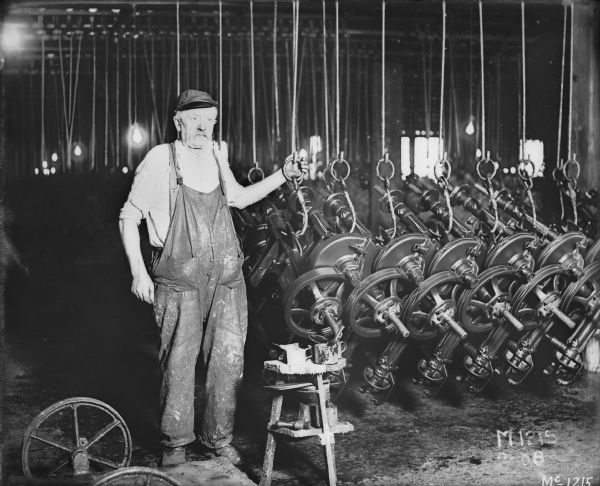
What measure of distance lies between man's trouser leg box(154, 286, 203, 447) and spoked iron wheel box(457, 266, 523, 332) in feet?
6.01

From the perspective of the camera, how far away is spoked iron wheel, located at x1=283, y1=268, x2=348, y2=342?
14.9ft

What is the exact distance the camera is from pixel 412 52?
962cm

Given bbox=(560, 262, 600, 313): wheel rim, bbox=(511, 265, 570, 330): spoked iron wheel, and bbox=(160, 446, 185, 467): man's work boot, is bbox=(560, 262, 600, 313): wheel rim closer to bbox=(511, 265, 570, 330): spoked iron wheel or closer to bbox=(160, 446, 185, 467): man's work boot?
bbox=(511, 265, 570, 330): spoked iron wheel

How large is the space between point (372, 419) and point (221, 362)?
1.54m

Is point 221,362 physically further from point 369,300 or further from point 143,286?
point 369,300

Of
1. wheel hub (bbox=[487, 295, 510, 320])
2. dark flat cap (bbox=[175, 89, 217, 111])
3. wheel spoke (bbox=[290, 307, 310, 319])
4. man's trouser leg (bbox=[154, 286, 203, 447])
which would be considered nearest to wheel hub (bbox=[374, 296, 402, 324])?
wheel spoke (bbox=[290, 307, 310, 319])

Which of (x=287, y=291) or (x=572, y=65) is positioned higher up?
(x=572, y=65)

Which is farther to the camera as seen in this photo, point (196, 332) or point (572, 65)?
point (572, 65)

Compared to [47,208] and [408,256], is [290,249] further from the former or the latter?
[47,208]

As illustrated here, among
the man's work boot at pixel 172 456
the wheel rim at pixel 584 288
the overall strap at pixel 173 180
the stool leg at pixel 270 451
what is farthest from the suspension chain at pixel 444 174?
the man's work boot at pixel 172 456

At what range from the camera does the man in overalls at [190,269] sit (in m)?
4.06

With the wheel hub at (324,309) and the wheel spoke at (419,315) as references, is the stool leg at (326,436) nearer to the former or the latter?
the wheel hub at (324,309)

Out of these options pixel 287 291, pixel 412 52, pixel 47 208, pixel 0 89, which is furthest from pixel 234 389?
pixel 47 208

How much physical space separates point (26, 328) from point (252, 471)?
501 cm
